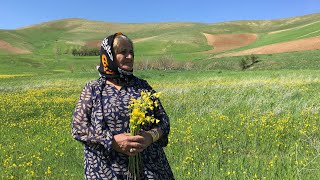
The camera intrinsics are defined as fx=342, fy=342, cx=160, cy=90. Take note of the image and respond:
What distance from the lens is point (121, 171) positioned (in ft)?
10.1

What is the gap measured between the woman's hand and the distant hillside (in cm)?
6341

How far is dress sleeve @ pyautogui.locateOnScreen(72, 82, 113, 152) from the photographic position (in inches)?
116

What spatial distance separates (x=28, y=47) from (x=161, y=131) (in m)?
107

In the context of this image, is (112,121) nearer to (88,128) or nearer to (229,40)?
(88,128)

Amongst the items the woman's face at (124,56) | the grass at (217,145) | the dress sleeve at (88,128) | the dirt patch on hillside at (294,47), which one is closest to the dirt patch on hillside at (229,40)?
the dirt patch on hillside at (294,47)

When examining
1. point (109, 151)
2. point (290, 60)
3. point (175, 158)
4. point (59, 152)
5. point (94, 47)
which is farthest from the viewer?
point (94, 47)

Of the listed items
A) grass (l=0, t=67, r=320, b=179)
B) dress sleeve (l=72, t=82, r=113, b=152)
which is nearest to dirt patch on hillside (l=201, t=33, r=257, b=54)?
grass (l=0, t=67, r=320, b=179)

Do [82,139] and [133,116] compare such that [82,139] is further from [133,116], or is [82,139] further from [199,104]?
[199,104]

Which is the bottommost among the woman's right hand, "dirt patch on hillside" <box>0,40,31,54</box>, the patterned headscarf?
"dirt patch on hillside" <box>0,40,31,54</box>

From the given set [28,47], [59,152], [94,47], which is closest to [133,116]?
[59,152]

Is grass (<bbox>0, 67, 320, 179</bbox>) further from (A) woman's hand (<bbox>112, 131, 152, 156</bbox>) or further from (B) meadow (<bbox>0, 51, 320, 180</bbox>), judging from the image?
(A) woman's hand (<bbox>112, 131, 152, 156</bbox>)

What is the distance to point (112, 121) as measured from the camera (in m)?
3.11

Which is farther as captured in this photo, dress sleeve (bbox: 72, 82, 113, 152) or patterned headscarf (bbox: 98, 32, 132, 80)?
patterned headscarf (bbox: 98, 32, 132, 80)

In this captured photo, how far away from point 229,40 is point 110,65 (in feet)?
322
